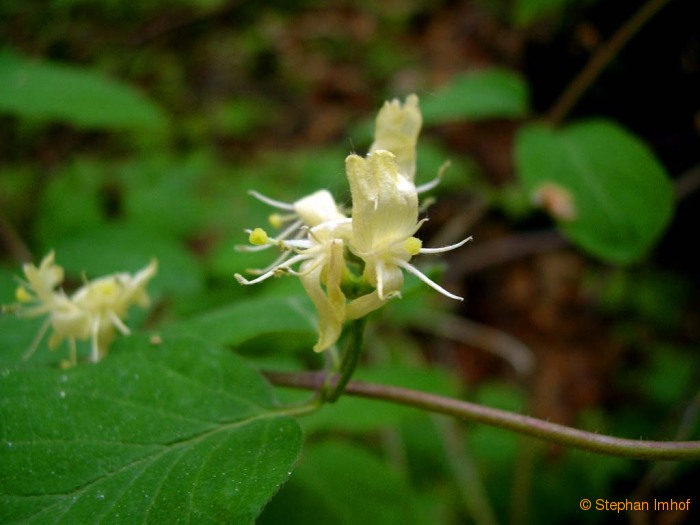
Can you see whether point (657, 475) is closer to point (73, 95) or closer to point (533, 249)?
point (533, 249)

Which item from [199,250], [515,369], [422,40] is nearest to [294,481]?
[515,369]

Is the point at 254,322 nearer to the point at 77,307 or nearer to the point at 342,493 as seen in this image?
the point at 77,307

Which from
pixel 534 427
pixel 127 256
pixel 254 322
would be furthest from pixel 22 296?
pixel 534 427

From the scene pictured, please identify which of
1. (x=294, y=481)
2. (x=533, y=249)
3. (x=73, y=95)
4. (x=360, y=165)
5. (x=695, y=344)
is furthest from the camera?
(x=533, y=249)

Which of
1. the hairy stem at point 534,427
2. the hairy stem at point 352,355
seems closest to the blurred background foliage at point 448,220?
the hairy stem at point 534,427

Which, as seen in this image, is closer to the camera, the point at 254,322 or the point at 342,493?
the point at 254,322

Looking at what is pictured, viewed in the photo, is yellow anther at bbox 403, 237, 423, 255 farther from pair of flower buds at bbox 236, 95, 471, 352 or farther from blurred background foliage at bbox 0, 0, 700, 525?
blurred background foliage at bbox 0, 0, 700, 525
